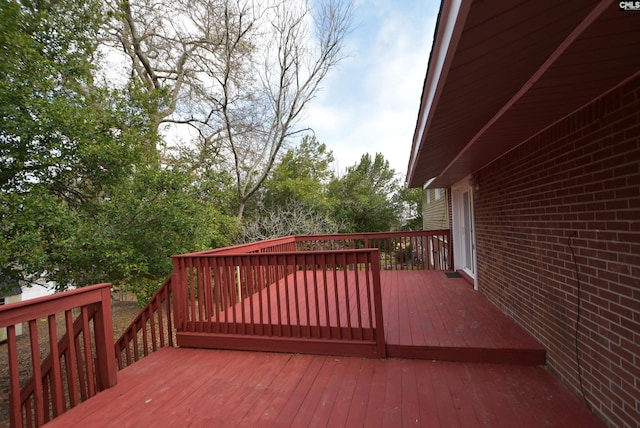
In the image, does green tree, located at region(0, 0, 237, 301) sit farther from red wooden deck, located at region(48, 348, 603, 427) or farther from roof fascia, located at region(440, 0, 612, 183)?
roof fascia, located at region(440, 0, 612, 183)

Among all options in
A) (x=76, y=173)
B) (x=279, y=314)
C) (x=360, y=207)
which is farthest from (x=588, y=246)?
(x=360, y=207)

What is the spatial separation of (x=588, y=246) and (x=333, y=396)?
7.29 feet

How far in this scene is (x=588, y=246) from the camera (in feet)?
6.61

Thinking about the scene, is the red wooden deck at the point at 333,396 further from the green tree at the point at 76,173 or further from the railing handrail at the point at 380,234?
the railing handrail at the point at 380,234

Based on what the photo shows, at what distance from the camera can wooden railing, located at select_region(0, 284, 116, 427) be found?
74.7 inches

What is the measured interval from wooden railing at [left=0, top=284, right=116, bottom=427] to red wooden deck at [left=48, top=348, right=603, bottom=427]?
154 millimetres

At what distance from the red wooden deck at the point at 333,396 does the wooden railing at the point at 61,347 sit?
154mm

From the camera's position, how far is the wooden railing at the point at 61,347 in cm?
190

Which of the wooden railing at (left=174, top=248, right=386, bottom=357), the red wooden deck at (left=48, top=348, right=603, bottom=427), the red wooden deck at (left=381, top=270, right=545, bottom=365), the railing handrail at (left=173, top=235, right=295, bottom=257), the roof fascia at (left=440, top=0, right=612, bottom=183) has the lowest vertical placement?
the red wooden deck at (left=48, top=348, right=603, bottom=427)

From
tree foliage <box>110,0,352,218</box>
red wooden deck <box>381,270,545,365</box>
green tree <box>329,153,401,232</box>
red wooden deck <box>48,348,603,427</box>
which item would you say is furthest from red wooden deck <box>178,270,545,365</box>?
green tree <box>329,153,401,232</box>

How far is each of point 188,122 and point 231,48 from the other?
3.49m

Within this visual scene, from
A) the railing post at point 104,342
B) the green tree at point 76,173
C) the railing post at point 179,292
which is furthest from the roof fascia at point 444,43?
the green tree at point 76,173

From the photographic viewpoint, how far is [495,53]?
4.34 ft

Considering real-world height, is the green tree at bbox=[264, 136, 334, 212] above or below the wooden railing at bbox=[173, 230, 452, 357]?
above
